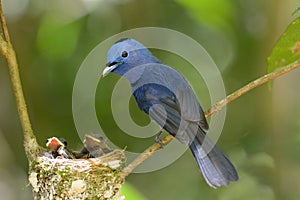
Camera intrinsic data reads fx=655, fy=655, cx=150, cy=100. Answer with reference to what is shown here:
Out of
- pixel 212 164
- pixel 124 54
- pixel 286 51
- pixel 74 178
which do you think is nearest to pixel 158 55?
pixel 124 54

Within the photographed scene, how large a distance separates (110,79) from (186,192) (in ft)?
3.75

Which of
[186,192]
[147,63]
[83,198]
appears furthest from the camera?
[186,192]

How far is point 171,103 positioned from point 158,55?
1.97 m

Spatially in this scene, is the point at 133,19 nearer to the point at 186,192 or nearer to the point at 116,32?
the point at 116,32

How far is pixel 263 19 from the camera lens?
5.41 m

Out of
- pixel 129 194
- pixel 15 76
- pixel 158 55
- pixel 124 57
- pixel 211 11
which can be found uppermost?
pixel 15 76

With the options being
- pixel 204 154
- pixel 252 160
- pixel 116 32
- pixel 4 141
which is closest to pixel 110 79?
pixel 116 32

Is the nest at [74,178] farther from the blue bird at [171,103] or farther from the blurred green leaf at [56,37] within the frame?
the blurred green leaf at [56,37]

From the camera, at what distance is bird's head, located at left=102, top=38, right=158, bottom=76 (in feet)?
13.0

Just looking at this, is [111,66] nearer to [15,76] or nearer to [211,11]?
[15,76]

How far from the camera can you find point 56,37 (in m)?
5.44

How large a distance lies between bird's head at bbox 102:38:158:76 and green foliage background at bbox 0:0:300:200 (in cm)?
112

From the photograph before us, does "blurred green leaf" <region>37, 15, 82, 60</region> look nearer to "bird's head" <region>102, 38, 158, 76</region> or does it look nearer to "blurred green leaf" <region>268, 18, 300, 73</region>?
"bird's head" <region>102, 38, 158, 76</region>

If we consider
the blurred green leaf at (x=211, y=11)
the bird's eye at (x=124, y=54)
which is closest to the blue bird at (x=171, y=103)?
the bird's eye at (x=124, y=54)
